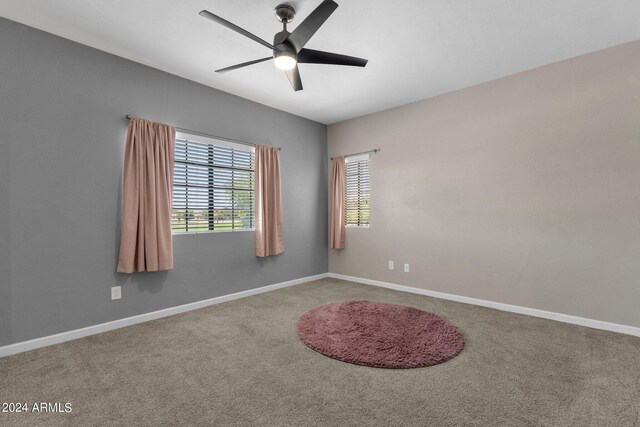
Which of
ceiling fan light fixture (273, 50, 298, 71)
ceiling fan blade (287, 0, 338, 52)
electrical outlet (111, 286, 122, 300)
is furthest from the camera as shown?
electrical outlet (111, 286, 122, 300)

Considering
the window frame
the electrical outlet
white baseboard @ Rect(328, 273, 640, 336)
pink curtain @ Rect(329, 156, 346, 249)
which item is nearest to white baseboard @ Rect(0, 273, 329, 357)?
the electrical outlet

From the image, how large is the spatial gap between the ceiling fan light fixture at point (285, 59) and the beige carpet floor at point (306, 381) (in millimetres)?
2349

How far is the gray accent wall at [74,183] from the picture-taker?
2.50m

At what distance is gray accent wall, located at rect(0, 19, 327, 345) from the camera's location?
8.20 feet

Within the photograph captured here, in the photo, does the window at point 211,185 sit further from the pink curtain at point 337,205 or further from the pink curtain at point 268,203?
the pink curtain at point 337,205

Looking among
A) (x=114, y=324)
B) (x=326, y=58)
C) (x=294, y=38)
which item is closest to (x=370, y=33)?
(x=326, y=58)

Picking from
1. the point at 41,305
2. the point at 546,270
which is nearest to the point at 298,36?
the point at 41,305

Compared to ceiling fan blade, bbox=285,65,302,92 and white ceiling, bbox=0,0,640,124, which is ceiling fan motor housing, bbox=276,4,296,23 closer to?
white ceiling, bbox=0,0,640,124

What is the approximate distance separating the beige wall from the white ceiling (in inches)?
16.9

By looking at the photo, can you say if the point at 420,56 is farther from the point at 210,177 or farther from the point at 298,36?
the point at 210,177

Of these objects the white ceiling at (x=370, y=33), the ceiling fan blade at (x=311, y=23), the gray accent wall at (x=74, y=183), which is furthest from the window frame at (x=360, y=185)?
the ceiling fan blade at (x=311, y=23)

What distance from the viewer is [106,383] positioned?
199 cm

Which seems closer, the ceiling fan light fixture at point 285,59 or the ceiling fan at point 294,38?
the ceiling fan at point 294,38

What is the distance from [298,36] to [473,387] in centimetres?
273
